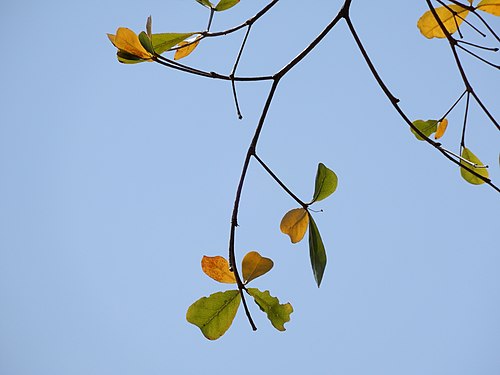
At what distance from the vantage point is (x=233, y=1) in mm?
300

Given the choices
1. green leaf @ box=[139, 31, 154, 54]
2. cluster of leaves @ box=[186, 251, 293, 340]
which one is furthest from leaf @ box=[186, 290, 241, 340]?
green leaf @ box=[139, 31, 154, 54]

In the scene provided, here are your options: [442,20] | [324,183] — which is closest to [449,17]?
[442,20]

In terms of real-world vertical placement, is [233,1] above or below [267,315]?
above

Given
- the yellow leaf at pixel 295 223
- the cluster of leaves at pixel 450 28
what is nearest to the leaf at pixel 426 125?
the cluster of leaves at pixel 450 28

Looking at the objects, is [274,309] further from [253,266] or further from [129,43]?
[129,43]

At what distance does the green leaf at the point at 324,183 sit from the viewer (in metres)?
0.30

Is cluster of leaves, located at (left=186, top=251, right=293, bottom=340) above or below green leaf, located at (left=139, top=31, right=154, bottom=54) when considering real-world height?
below

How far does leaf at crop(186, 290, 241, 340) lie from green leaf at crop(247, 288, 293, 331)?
0.04 ft

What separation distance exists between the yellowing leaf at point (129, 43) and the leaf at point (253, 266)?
0.10 m

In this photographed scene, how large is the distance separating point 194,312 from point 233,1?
0.49 feet

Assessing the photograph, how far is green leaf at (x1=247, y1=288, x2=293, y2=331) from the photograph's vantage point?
0.28m

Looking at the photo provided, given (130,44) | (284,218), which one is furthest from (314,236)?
(130,44)

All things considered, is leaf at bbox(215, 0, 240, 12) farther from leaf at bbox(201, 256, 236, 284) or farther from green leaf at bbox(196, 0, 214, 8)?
leaf at bbox(201, 256, 236, 284)

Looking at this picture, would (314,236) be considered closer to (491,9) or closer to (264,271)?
(264,271)
